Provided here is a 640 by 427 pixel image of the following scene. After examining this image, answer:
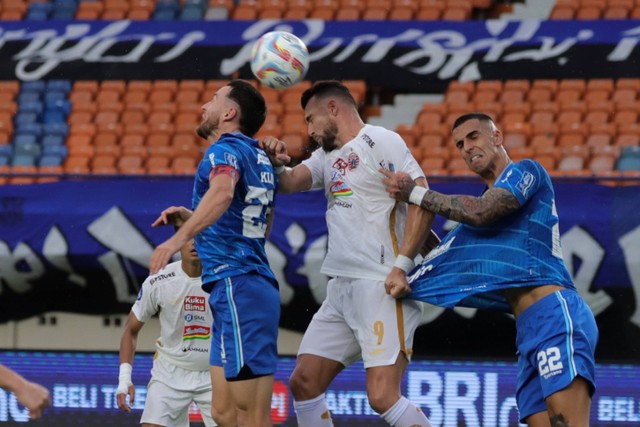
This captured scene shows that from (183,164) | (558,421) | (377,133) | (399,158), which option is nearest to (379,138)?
(377,133)

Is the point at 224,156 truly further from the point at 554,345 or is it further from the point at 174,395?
the point at 174,395

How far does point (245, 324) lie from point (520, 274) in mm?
1446

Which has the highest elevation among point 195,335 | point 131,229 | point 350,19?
point 350,19

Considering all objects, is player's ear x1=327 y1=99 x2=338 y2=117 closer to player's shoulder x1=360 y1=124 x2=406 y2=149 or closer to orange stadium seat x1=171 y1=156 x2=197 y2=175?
player's shoulder x1=360 y1=124 x2=406 y2=149

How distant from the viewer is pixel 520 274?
240 inches

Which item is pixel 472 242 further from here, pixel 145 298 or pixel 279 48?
pixel 145 298

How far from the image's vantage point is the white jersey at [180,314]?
7.25 meters

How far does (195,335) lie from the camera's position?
7.26 meters

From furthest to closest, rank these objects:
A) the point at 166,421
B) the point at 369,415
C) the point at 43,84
→ the point at 43,84, the point at 369,415, the point at 166,421

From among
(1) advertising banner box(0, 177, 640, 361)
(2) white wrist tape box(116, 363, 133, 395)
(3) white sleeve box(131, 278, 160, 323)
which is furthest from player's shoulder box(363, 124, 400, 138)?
(1) advertising banner box(0, 177, 640, 361)

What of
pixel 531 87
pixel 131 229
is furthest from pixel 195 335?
pixel 531 87

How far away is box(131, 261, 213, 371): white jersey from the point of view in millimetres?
7254

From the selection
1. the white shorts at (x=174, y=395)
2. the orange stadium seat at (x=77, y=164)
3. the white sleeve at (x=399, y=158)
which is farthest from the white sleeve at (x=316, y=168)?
the orange stadium seat at (x=77, y=164)

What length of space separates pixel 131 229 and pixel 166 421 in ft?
11.5
